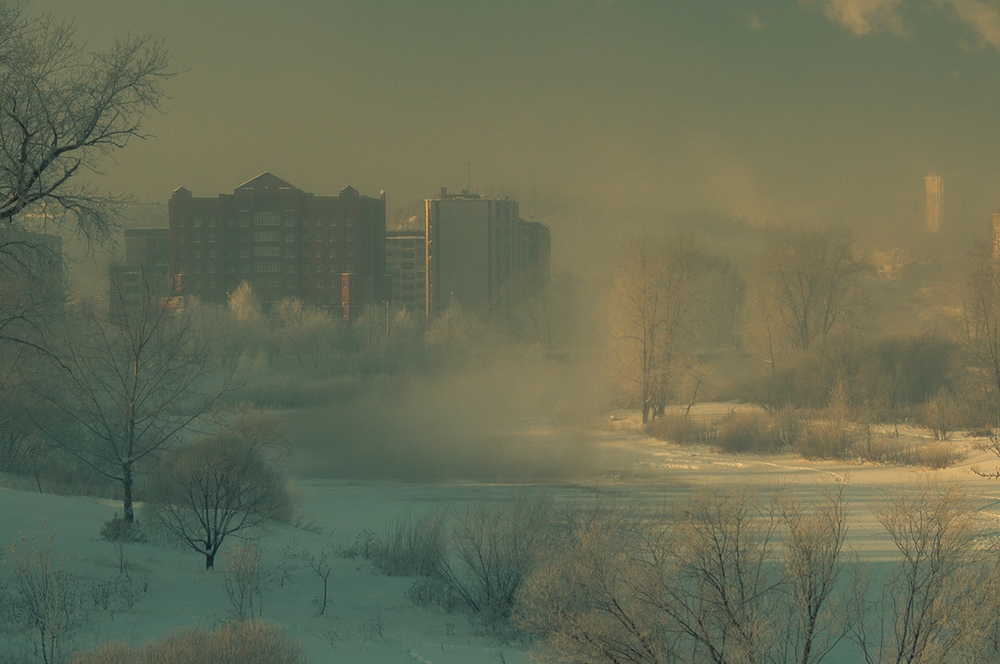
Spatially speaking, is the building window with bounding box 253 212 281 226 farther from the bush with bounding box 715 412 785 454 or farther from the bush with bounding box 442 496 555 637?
the bush with bounding box 442 496 555 637

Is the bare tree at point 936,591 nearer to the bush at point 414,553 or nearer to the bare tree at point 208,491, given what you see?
the bush at point 414,553

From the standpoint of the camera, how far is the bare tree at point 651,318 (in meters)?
37.4

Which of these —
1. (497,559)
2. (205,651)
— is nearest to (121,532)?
(497,559)

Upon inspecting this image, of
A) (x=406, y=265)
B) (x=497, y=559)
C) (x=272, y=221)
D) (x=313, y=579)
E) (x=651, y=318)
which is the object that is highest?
(x=272, y=221)

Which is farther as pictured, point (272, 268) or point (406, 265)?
point (406, 265)

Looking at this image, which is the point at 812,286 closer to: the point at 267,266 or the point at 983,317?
the point at 983,317

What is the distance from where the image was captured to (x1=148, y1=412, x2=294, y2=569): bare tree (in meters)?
12.1

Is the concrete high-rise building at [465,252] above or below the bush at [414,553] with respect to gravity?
above

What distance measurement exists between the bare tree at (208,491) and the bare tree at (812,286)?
117ft

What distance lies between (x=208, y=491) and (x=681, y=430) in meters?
23.6

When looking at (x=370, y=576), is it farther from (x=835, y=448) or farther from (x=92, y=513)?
(x=835, y=448)

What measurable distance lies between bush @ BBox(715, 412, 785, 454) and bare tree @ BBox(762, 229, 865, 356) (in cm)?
1404

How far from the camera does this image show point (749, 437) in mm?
30531

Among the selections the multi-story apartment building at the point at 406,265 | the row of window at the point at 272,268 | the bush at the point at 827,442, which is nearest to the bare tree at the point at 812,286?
the bush at the point at 827,442
